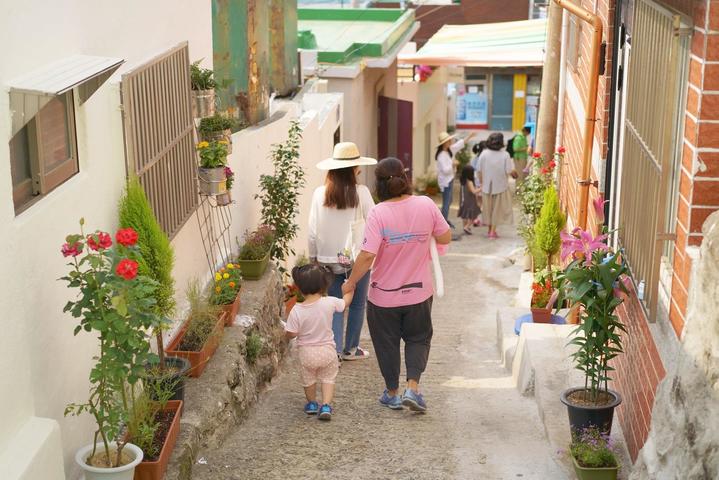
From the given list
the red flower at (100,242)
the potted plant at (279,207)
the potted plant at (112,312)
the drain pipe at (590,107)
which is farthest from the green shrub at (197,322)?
the drain pipe at (590,107)

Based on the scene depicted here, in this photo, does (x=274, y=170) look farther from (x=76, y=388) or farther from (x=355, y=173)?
(x=76, y=388)

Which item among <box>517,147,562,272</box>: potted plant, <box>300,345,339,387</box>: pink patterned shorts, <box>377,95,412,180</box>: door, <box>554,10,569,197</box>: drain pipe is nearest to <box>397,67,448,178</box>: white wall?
<box>377,95,412,180</box>: door

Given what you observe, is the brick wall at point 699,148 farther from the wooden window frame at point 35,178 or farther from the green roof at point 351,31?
the green roof at point 351,31

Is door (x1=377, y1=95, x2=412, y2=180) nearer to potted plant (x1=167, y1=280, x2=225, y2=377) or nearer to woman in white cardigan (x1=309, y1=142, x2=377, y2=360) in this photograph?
woman in white cardigan (x1=309, y1=142, x2=377, y2=360)

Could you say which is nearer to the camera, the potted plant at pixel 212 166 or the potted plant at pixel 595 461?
the potted plant at pixel 595 461

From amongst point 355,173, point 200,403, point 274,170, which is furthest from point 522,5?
point 200,403

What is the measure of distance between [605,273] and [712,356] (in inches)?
69.2

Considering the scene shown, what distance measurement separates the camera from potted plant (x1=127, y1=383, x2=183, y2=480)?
186 inches

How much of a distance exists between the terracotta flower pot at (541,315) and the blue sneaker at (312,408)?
8.61 ft

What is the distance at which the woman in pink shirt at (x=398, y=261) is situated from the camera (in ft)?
20.4

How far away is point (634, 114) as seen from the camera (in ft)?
18.7

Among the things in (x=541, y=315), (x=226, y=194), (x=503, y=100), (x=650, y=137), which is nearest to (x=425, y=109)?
(x=503, y=100)

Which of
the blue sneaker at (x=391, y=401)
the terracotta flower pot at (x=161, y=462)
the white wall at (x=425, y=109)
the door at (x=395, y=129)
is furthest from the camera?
the white wall at (x=425, y=109)

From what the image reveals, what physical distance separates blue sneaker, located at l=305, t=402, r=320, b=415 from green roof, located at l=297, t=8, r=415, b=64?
1024 centimetres
